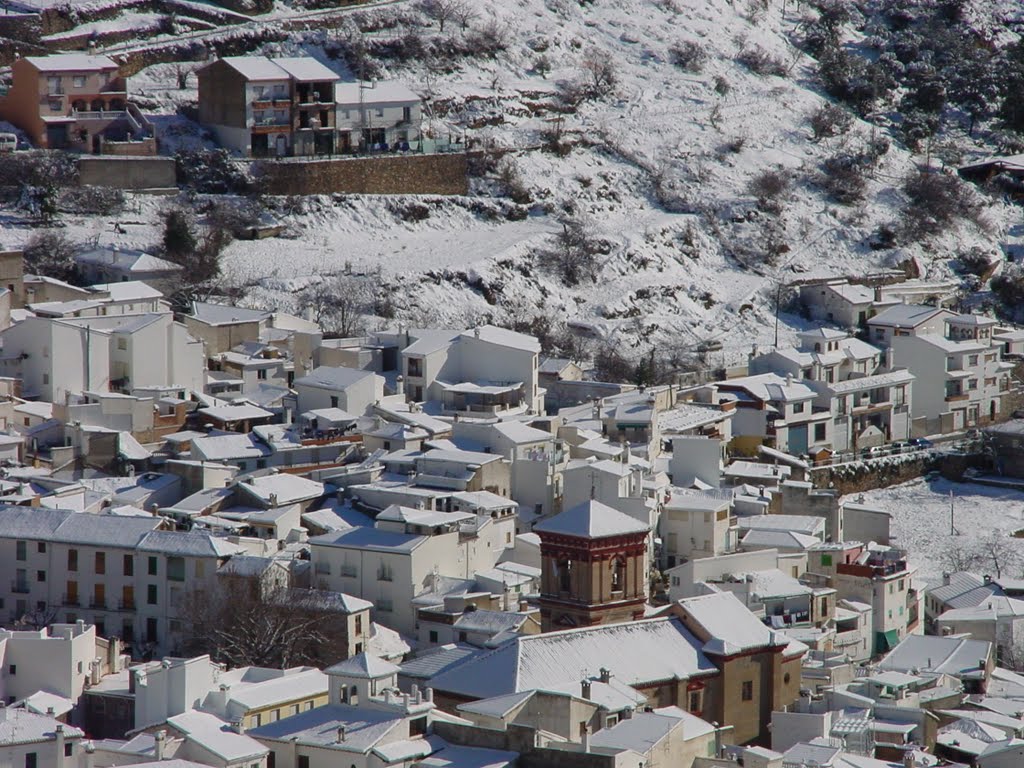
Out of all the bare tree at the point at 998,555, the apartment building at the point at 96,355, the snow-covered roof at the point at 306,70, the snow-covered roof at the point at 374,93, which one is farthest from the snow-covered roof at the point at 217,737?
A: the snow-covered roof at the point at 374,93

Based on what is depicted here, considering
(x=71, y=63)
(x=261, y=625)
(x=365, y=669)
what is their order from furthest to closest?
(x=71, y=63) → (x=261, y=625) → (x=365, y=669)

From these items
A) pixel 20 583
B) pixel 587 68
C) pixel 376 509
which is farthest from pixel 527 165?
pixel 20 583

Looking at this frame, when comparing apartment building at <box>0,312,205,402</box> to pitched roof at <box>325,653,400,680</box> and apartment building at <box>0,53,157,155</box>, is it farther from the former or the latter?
pitched roof at <box>325,653,400,680</box>

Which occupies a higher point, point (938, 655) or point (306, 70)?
point (306, 70)

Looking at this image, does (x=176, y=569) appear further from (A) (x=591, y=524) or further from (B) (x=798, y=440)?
(B) (x=798, y=440)

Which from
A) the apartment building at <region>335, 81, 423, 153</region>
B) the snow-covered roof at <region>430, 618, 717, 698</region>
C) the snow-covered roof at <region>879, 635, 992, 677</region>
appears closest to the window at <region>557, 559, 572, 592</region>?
the snow-covered roof at <region>430, 618, 717, 698</region>

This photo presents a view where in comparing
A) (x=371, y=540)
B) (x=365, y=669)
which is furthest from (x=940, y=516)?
(x=365, y=669)
